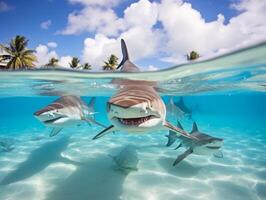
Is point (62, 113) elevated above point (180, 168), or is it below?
above

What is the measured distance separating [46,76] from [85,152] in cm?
571

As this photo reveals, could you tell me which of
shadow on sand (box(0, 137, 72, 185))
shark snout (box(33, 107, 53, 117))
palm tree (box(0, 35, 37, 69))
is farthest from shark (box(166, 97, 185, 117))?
palm tree (box(0, 35, 37, 69))

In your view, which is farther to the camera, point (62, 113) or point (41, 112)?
point (62, 113)

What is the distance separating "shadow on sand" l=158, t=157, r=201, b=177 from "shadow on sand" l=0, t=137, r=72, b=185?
397 cm

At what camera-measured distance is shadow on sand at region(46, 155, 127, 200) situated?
646 cm

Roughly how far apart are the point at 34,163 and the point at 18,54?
134 ft

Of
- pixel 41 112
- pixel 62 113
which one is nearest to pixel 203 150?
pixel 62 113

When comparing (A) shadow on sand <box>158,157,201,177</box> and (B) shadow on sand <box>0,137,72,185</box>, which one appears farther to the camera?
(A) shadow on sand <box>158,157,201,177</box>

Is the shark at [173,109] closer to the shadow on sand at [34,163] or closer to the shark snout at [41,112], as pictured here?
the shadow on sand at [34,163]

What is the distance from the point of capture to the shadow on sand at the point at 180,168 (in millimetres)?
8234

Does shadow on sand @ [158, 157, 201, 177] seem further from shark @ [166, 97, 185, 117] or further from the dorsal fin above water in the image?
the dorsal fin above water

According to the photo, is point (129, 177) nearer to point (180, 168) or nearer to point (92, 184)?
point (92, 184)

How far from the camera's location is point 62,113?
7.84 m

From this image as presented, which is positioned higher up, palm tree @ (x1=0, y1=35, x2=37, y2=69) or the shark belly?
palm tree @ (x1=0, y1=35, x2=37, y2=69)
